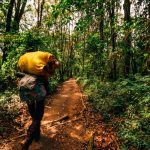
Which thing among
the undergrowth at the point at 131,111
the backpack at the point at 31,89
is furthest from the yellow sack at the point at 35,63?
the undergrowth at the point at 131,111

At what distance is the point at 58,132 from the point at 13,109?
2.68 meters

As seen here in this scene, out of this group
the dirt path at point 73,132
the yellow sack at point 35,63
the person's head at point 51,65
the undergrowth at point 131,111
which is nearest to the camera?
the yellow sack at point 35,63

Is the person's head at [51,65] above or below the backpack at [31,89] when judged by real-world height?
above

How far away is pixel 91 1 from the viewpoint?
30.8ft

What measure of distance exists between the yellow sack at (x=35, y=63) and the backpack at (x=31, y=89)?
16cm

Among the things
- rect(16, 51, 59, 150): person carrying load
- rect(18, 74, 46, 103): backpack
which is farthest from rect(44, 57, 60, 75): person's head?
rect(18, 74, 46, 103): backpack

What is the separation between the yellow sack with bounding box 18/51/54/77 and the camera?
5885 millimetres

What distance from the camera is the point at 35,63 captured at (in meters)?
5.87

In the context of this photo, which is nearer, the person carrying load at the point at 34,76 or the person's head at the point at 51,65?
the person carrying load at the point at 34,76

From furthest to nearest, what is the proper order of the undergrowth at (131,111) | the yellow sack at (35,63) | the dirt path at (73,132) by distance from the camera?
the dirt path at (73,132) → the undergrowth at (131,111) → the yellow sack at (35,63)

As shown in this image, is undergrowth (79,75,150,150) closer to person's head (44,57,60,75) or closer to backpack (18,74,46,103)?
backpack (18,74,46,103)

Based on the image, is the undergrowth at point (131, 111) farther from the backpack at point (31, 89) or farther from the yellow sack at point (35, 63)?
the yellow sack at point (35, 63)

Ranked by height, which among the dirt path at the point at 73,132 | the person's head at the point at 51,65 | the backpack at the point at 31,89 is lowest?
the dirt path at the point at 73,132

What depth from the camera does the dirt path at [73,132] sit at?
6.73m
